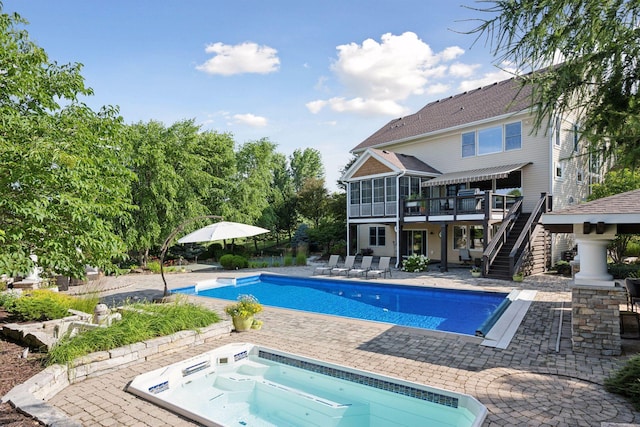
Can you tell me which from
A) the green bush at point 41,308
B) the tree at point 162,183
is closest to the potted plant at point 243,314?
the green bush at point 41,308

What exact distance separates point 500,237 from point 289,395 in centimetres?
1379

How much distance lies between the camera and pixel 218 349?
701cm

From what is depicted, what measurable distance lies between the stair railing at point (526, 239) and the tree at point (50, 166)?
1462 cm

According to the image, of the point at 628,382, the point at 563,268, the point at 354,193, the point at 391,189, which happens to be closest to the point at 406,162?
the point at 391,189

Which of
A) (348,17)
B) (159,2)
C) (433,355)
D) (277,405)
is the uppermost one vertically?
(159,2)

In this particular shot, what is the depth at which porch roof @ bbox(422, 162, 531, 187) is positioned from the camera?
1802 centimetres

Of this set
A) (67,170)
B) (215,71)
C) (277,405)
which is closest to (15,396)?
(67,170)

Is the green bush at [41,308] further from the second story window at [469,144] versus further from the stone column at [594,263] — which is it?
the second story window at [469,144]

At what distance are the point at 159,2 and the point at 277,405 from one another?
10.5 meters

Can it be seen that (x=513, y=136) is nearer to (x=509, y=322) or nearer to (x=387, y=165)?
(x=387, y=165)

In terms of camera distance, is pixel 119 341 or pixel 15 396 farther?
pixel 119 341

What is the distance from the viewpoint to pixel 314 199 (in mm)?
31266

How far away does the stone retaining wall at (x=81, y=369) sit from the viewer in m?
4.34

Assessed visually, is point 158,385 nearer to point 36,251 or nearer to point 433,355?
point 36,251
